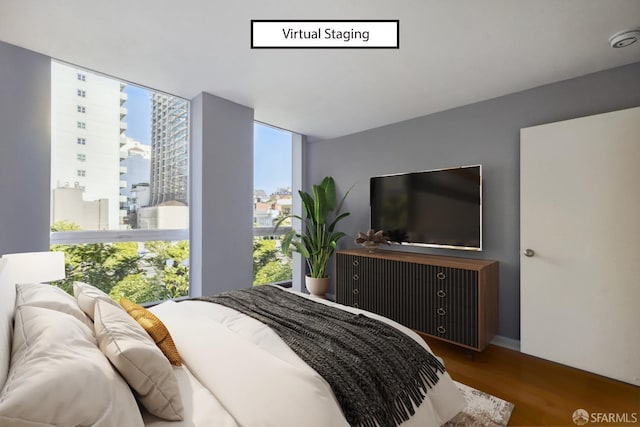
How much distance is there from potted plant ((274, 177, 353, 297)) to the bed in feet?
7.97

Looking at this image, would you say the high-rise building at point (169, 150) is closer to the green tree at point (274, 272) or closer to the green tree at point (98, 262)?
the green tree at point (98, 262)

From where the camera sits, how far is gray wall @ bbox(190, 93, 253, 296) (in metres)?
2.82

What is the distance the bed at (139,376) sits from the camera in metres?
0.62

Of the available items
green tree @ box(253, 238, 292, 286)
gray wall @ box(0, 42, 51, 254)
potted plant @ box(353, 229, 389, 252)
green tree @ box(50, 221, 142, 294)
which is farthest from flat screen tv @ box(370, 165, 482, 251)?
gray wall @ box(0, 42, 51, 254)

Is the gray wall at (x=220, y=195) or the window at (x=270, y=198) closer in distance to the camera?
the gray wall at (x=220, y=195)

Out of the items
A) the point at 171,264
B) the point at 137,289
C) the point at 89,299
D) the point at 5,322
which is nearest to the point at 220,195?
the point at 171,264

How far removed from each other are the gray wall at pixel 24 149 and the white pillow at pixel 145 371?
5.93ft

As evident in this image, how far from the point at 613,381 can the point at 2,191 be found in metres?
4.49

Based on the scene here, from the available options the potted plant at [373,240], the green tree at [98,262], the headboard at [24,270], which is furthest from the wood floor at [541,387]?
the green tree at [98,262]

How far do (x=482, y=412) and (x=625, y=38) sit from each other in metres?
2.42

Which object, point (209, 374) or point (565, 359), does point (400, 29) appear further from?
point (565, 359)

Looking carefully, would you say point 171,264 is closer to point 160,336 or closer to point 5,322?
point 160,336

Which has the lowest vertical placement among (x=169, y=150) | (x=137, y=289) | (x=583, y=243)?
(x=137, y=289)

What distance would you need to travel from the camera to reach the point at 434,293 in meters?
2.50
